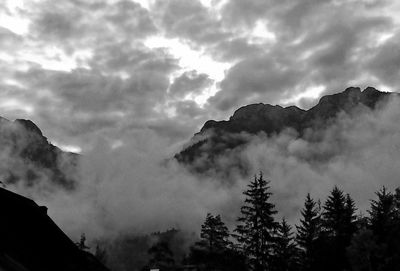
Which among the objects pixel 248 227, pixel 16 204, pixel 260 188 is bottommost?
pixel 16 204

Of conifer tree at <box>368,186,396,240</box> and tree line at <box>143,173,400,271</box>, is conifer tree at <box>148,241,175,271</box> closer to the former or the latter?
tree line at <box>143,173,400,271</box>

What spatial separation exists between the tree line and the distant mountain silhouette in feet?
101

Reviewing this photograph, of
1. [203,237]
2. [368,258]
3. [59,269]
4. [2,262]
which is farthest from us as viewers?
[203,237]

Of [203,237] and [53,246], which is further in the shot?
[203,237]

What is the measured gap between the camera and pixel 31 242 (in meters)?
21.0

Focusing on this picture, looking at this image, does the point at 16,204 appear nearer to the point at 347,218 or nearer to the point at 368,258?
the point at 368,258

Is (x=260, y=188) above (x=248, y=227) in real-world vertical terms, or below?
above

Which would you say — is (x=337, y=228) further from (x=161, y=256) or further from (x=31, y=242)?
(x=31, y=242)

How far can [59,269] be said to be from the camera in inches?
862

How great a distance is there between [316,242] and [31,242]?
45.7 metres

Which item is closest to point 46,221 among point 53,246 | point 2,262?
point 53,246

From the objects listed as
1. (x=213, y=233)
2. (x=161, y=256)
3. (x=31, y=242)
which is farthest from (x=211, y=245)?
(x=31, y=242)

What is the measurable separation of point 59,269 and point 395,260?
39365 millimetres

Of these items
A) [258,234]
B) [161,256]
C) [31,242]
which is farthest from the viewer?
[161,256]
